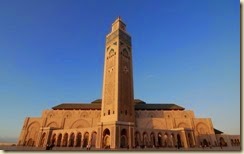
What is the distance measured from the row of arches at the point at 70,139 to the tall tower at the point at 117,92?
3875mm

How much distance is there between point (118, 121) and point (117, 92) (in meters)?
4.56

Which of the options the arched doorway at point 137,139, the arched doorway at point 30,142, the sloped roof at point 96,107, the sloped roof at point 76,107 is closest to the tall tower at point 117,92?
the arched doorway at point 137,139

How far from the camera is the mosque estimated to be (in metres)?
24.9

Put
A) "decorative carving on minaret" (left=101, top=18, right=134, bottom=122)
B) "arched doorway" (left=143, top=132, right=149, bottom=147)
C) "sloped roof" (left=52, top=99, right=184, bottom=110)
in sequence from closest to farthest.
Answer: "arched doorway" (left=143, top=132, right=149, bottom=147) → "decorative carving on minaret" (left=101, top=18, right=134, bottom=122) → "sloped roof" (left=52, top=99, right=184, bottom=110)

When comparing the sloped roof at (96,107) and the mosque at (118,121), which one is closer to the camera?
the mosque at (118,121)

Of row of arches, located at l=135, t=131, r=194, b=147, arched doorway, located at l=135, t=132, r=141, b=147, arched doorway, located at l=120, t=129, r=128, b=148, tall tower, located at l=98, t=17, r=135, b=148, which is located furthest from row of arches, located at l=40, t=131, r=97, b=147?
row of arches, located at l=135, t=131, r=194, b=147

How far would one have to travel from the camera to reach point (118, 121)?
78.0 feet

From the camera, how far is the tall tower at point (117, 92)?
2385cm

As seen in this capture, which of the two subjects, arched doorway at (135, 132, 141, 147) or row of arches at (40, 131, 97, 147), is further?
row of arches at (40, 131, 97, 147)

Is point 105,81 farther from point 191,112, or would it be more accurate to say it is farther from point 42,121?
point 191,112

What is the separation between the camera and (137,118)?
36.9 metres

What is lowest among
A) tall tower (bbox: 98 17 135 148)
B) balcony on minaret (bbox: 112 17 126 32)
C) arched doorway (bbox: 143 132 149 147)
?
arched doorway (bbox: 143 132 149 147)

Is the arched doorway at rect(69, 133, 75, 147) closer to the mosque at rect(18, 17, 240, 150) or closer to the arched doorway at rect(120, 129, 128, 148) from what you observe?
the mosque at rect(18, 17, 240, 150)

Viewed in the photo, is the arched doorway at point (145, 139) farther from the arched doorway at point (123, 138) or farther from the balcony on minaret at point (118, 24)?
the balcony on minaret at point (118, 24)
